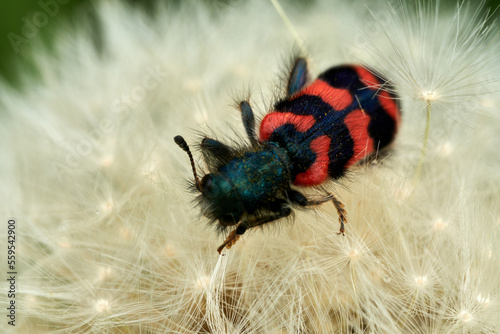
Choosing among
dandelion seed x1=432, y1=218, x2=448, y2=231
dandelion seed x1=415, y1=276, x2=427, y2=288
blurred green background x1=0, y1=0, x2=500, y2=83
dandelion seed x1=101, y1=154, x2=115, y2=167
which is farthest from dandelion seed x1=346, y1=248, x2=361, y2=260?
blurred green background x1=0, y1=0, x2=500, y2=83

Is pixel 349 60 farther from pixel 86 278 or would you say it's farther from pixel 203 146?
pixel 86 278

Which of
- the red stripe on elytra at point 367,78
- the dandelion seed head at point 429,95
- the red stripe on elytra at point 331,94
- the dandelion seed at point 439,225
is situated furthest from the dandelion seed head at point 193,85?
the dandelion seed at point 439,225

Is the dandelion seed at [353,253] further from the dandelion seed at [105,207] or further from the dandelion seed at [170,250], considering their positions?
the dandelion seed at [105,207]

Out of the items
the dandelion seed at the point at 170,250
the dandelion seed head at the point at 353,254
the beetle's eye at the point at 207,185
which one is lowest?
the dandelion seed head at the point at 353,254

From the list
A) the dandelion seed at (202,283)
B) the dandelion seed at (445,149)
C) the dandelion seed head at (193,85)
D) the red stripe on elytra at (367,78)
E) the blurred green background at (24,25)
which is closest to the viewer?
the dandelion seed at (202,283)

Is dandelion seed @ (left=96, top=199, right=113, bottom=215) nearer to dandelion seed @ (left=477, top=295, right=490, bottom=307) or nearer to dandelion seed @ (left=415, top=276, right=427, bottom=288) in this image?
dandelion seed @ (left=415, top=276, right=427, bottom=288)

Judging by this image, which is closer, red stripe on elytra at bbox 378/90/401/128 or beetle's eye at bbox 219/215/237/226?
beetle's eye at bbox 219/215/237/226

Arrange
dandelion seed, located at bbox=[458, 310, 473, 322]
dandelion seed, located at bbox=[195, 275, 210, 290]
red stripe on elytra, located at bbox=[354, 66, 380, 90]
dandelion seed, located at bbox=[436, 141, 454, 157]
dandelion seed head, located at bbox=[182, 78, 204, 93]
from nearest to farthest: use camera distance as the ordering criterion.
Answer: dandelion seed, located at bbox=[458, 310, 473, 322], dandelion seed, located at bbox=[195, 275, 210, 290], red stripe on elytra, located at bbox=[354, 66, 380, 90], dandelion seed, located at bbox=[436, 141, 454, 157], dandelion seed head, located at bbox=[182, 78, 204, 93]
